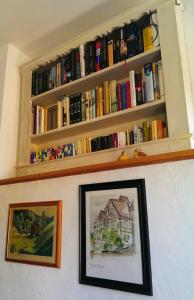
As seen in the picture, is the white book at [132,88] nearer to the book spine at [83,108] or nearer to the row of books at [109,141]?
the row of books at [109,141]

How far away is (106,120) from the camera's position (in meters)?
1.76

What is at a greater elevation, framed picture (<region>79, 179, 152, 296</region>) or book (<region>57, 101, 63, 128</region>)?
book (<region>57, 101, 63, 128</region>)

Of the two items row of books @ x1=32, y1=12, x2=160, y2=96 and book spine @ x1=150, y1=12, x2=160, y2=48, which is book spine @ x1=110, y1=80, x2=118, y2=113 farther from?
book spine @ x1=150, y1=12, x2=160, y2=48

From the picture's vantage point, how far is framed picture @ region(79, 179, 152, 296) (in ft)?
3.87

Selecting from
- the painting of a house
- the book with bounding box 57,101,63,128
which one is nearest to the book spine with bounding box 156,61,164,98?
the painting of a house

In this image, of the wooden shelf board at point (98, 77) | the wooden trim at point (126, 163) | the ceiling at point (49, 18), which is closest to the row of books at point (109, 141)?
the wooden trim at point (126, 163)

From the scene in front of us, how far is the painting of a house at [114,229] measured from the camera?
1.24 metres

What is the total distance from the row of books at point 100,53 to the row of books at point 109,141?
1.64 feet

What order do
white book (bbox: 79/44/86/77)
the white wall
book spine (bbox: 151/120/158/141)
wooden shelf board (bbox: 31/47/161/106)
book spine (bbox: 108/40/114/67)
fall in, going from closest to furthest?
book spine (bbox: 151/120/158/141) < wooden shelf board (bbox: 31/47/161/106) < book spine (bbox: 108/40/114/67) < white book (bbox: 79/44/86/77) < the white wall

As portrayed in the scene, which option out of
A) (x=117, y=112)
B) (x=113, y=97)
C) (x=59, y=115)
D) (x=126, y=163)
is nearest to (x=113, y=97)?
(x=113, y=97)

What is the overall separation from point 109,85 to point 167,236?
3.62 feet

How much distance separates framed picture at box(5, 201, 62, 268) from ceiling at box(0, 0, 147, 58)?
1.41 meters

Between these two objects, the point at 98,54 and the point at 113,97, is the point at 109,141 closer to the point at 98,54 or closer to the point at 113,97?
the point at 113,97

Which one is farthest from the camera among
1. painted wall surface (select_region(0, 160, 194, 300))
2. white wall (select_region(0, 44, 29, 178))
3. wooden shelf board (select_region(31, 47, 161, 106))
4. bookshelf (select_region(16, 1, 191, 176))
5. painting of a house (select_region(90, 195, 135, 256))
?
white wall (select_region(0, 44, 29, 178))
